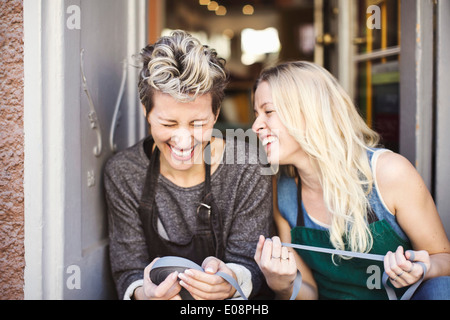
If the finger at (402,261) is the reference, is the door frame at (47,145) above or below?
above

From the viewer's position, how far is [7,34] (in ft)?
4.58

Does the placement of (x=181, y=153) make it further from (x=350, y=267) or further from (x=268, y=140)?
(x=350, y=267)

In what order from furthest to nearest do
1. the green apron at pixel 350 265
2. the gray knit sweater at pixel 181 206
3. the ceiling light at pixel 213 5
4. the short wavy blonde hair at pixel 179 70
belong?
the ceiling light at pixel 213 5 → the gray knit sweater at pixel 181 206 → the green apron at pixel 350 265 → the short wavy blonde hair at pixel 179 70

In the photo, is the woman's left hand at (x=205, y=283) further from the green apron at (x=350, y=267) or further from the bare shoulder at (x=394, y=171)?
the bare shoulder at (x=394, y=171)

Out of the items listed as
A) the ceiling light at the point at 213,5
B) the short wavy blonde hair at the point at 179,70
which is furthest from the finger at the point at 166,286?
the ceiling light at the point at 213,5

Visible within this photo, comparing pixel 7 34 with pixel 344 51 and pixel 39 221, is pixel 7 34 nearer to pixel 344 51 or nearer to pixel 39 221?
pixel 39 221

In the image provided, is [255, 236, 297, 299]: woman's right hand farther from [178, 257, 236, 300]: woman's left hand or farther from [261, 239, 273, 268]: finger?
[178, 257, 236, 300]: woman's left hand

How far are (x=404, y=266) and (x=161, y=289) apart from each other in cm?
81

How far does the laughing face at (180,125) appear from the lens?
151cm

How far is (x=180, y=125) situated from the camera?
60.3 inches

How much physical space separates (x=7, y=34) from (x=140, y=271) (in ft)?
3.42

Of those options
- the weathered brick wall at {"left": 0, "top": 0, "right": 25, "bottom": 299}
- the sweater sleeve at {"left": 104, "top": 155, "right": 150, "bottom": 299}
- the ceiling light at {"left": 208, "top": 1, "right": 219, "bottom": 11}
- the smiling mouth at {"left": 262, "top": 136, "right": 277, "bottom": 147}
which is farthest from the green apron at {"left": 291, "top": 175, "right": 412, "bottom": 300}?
the ceiling light at {"left": 208, "top": 1, "right": 219, "bottom": 11}

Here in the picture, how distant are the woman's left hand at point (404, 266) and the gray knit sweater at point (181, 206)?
1.88ft
